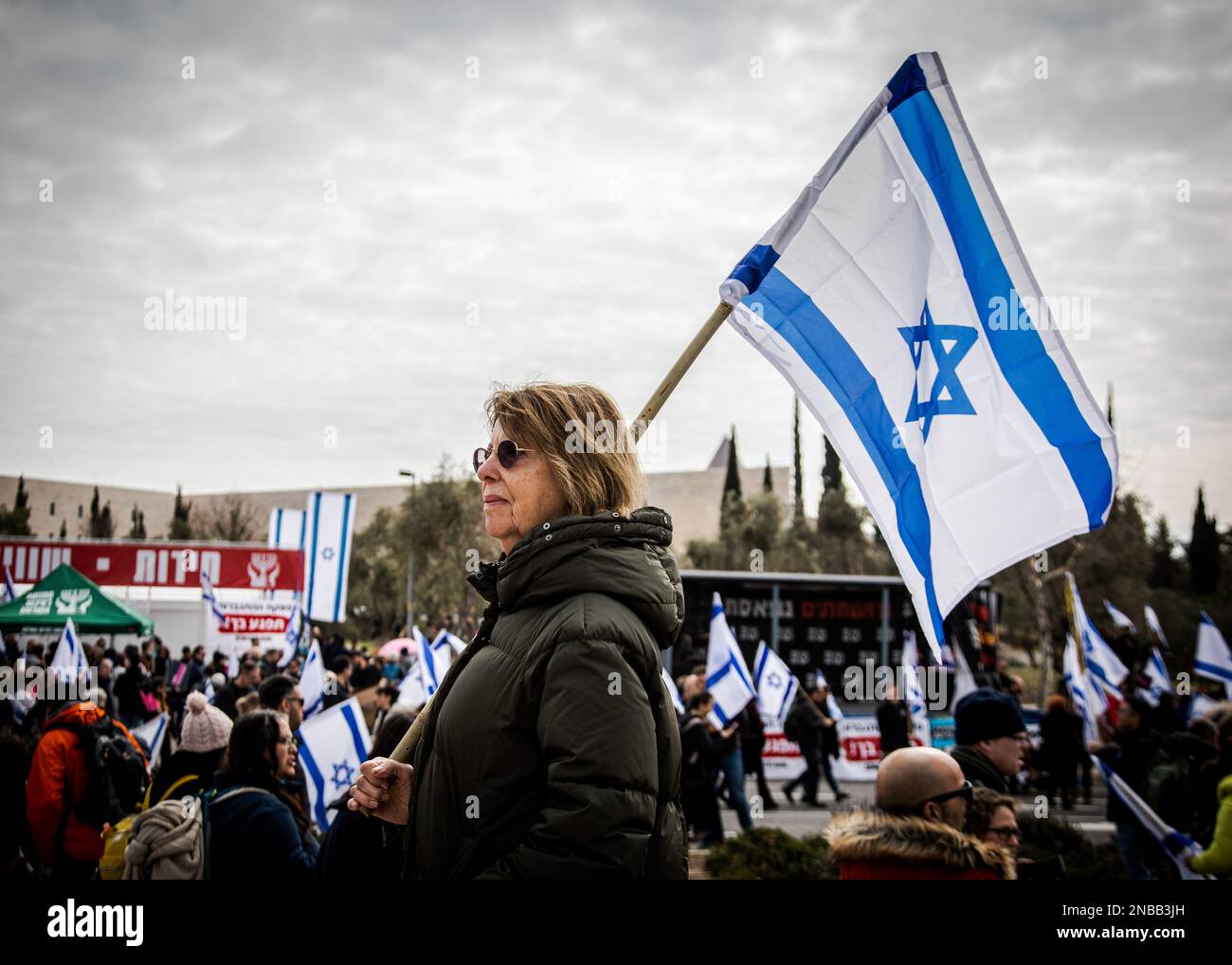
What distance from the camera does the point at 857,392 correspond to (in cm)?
327

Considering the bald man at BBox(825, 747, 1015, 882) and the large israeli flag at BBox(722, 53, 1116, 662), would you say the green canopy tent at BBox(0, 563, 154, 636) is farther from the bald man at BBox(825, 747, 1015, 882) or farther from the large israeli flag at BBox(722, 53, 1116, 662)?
the bald man at BBox(825, 747, 1015, 882)

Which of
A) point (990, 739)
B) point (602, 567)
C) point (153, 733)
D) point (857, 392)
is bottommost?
point (153, 733)

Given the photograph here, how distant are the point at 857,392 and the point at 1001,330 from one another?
1.68ft

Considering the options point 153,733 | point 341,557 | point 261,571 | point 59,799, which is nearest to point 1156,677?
point 341,557

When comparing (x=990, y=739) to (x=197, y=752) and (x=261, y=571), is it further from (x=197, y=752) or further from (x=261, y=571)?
(x=261, y=571)

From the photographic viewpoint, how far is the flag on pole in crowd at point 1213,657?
568 inches

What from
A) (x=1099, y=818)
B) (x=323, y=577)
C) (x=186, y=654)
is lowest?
(x=1099, y=818)

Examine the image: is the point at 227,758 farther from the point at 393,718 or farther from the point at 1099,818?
the point at 1099,818

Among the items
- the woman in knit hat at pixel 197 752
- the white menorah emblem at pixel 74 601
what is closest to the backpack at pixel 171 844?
the woman in knit hat at pixel 197 752

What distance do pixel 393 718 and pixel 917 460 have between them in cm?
231
